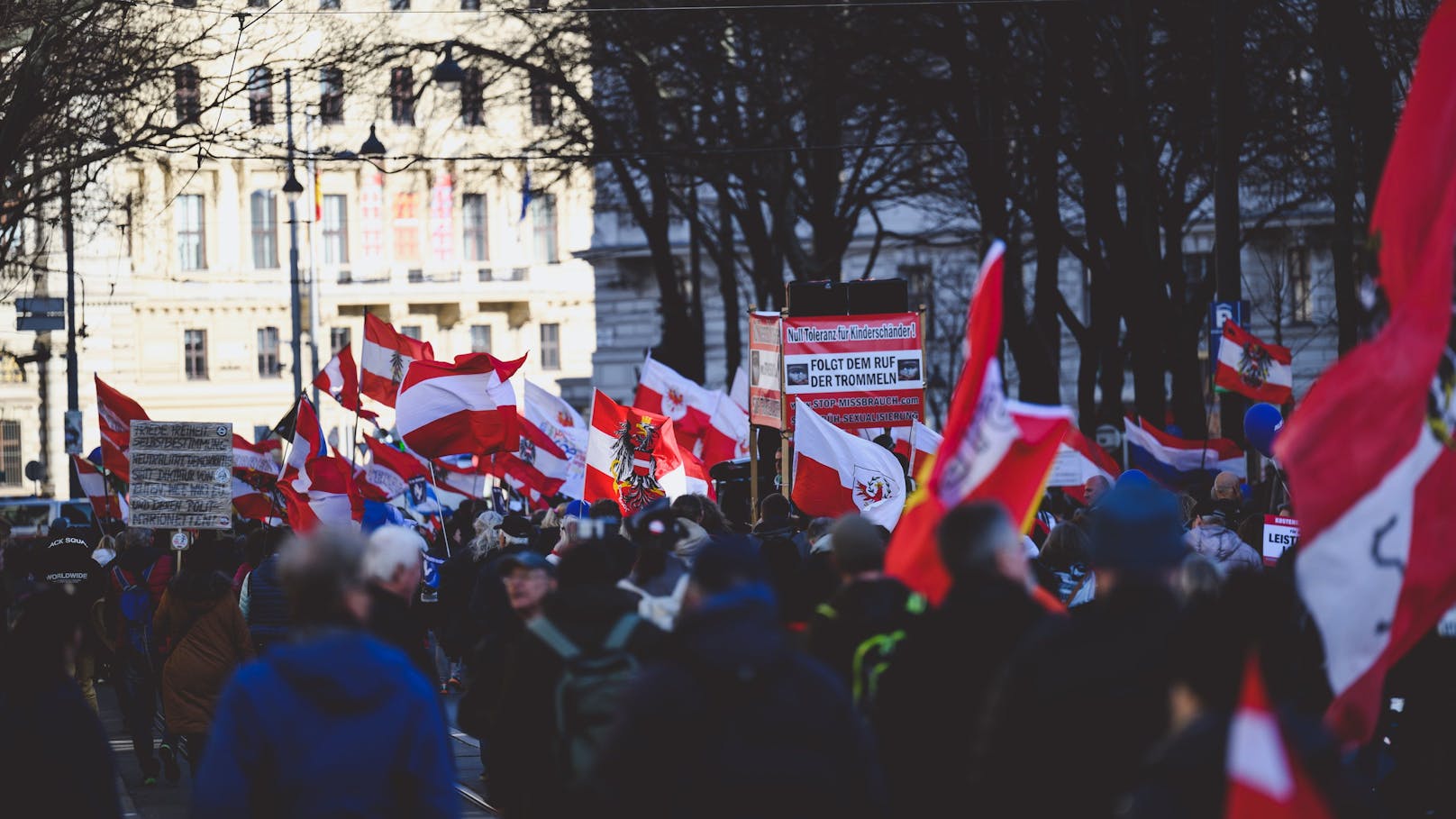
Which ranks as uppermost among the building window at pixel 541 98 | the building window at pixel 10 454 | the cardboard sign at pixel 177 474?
the building window at pixel 541 98

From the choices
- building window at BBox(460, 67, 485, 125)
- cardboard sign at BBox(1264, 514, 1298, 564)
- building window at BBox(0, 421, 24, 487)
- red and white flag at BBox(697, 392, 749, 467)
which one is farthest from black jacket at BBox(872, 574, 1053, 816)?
building window at BBox(0, 421, 24, 487)

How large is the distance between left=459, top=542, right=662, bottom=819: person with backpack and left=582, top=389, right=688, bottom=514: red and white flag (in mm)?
8871

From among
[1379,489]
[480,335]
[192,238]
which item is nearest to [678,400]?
[1379,489]

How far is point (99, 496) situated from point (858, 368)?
35.2 ft

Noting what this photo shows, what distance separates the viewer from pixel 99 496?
2431cm

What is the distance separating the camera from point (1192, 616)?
14.4 ft

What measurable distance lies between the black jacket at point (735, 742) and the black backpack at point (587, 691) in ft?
3.87

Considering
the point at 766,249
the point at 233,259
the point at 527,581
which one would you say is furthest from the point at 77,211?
the point at 233,259

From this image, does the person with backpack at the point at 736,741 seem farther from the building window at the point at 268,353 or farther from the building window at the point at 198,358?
the building window at the point at 198,358

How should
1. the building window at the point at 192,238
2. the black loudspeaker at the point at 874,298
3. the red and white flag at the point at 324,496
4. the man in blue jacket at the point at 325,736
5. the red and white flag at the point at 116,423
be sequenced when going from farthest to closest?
the building window at the point at 192,238
the red and white flag at the point at 116,423
the red and white flag at the point at 324,496
the black loudspeaker at the point at 874,298
the man in blue jacket at the point at 325,736

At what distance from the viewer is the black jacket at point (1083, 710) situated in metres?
4.52

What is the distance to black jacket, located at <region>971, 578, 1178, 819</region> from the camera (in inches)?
178

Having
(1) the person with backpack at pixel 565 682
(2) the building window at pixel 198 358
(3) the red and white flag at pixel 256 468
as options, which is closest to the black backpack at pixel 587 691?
(1) the person with backpack at pixel 565 682

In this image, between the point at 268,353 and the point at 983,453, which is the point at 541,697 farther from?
the point at 268,353
